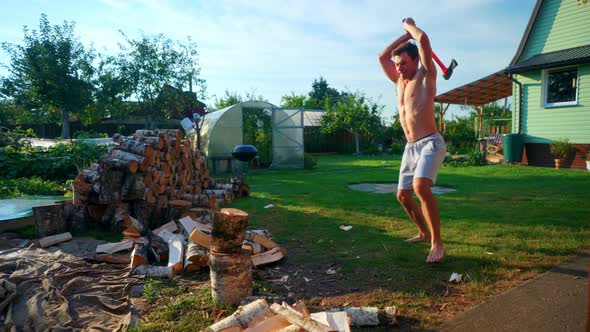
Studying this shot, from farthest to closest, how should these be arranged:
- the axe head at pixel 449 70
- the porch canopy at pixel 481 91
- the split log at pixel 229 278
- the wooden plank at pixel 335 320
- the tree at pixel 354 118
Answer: the tree at pixel 354 118 < the porch canopy at pixel 481 91 < the axe head at pixel 449 70 < the split log at pixel 229 278 < the wooden plank at pixel 335 320

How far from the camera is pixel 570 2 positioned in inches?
467

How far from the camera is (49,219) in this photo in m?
4.93

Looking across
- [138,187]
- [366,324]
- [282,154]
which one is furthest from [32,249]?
[282,154]

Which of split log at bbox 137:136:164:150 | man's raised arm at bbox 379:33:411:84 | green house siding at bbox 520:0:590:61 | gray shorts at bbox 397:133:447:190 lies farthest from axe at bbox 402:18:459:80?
green house siding at bbox 520:0:590:61

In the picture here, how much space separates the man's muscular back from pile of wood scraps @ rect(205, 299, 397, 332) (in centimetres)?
196

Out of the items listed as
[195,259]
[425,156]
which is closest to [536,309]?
[425,156]

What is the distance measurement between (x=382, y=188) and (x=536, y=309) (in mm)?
6298

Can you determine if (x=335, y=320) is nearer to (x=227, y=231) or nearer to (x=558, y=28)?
(x=227, y=231)

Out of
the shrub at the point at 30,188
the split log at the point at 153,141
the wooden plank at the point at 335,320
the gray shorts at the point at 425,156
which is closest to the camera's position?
the wooden plank at the point at 335,320

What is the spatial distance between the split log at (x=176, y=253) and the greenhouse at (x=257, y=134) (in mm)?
10393

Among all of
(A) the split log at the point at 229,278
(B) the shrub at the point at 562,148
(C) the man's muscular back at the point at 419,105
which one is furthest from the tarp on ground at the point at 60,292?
(B) the shrub at the point at 562,148

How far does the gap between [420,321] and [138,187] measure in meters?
4.32

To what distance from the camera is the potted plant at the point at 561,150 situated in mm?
→ 11297

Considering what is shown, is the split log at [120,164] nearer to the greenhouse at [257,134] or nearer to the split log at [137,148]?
the split log at [137,148]
